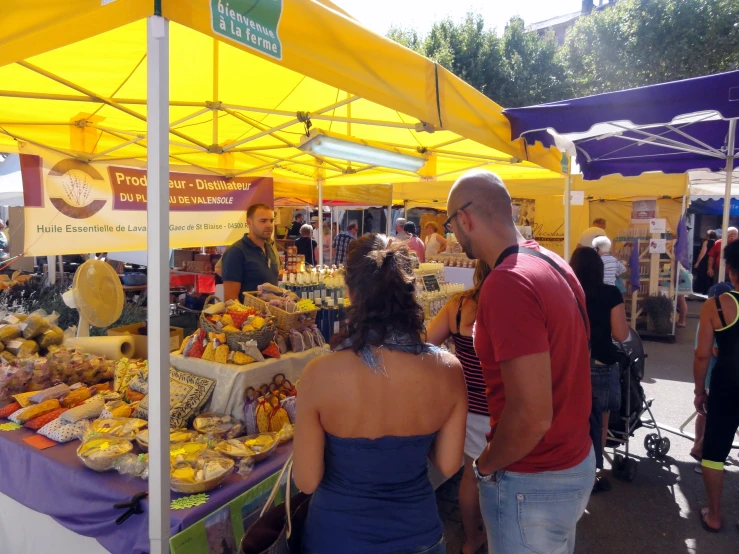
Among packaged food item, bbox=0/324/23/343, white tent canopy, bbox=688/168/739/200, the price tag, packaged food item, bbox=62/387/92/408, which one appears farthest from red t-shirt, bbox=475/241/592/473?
white tent canopy, bbox=688/168/739/200

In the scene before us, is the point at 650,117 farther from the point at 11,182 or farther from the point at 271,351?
the point at 11,182

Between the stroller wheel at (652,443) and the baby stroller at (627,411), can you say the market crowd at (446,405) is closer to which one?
the baby stroller at (627,411)

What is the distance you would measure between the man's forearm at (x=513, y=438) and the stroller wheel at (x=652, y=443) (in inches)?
135

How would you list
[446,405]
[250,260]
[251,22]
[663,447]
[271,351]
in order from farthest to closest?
[250,260] → [663,447] → [271,351] → [251,22] → [446,405]

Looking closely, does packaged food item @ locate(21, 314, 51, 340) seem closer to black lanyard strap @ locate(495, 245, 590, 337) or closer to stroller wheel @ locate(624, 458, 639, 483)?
black lanyard strap @ locate(495, 245, 590, 337)

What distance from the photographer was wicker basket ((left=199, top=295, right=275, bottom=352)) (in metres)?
2.84

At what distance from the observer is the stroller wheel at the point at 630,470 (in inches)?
154

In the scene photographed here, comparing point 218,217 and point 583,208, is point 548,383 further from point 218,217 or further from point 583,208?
point 583,208

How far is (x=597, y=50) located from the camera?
718 inches

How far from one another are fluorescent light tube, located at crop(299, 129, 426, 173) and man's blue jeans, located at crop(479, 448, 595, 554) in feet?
9.10

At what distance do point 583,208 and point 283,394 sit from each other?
32.2 feet

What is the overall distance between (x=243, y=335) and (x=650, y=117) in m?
2.91

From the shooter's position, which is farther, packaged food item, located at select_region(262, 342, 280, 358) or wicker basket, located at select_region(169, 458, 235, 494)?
packaged food item, located at select_region(262, 342, 280, 358)

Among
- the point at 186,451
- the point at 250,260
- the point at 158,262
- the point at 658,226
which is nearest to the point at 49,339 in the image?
the point at 250,260
